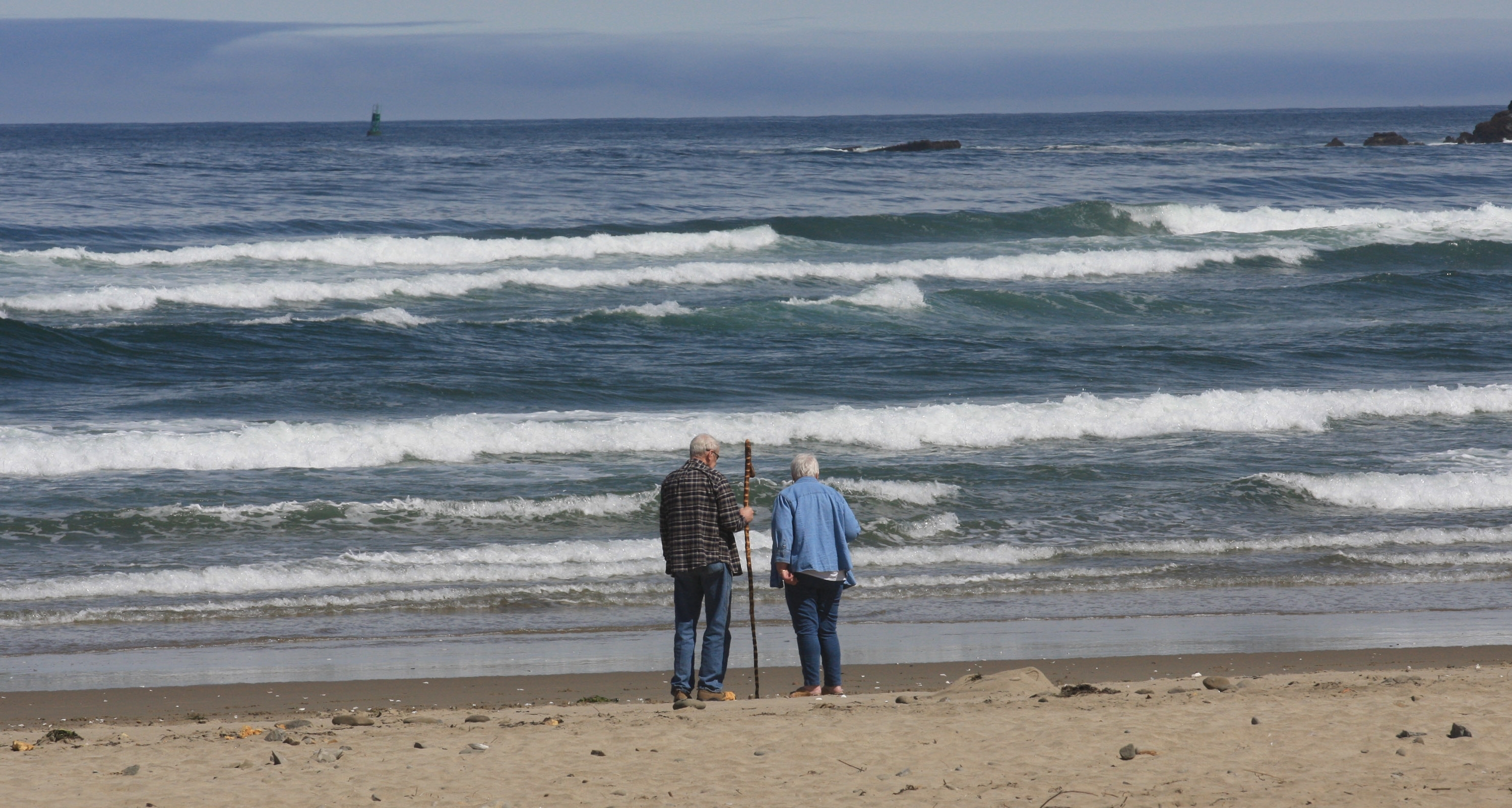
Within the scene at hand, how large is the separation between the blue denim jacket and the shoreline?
29.2 inches

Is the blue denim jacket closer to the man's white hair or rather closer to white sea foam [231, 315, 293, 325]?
the man's white hair

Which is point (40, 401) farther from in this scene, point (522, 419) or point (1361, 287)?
point (1361, 287)

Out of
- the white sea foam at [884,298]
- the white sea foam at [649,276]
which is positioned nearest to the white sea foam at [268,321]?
the white sea foam at [649,276]

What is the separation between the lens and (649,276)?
25.7 meters

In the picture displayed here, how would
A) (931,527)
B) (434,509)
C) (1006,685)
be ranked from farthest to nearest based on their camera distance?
(434,509) < (931,527) < (1006,685)

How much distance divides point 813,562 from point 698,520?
64 centimetres

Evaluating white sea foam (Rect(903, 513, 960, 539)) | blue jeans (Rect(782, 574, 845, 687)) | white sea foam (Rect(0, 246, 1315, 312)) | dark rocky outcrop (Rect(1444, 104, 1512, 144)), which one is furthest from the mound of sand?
dark rocky outcrop (Rect(1444, 104, 1512, 144))

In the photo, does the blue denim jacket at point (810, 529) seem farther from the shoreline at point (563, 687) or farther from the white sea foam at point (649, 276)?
the white sea foam at point (649, 276)

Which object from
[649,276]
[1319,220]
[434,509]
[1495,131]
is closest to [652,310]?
[649,276]

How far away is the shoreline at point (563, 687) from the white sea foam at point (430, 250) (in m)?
20.8

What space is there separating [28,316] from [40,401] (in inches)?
239

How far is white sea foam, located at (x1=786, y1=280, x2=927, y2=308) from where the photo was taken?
22453 millimetres

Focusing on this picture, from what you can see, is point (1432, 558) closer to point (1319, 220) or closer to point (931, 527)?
point (931, 527)

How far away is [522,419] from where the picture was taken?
14.7m
